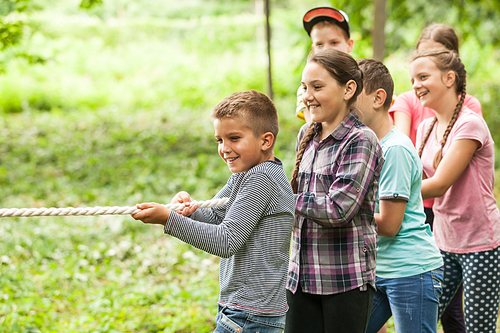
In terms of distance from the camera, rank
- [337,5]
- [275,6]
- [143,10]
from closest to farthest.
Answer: [337,5] → [143,10] → [275,6]

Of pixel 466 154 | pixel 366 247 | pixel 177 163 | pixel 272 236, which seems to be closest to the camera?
pixel 272 236

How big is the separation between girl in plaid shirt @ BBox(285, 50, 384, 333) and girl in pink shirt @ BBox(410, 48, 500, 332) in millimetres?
579

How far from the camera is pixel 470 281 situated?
86.6 inches

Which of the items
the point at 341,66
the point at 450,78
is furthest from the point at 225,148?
the point at 450,78

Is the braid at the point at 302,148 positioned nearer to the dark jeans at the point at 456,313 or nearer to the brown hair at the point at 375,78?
the brown hair at the point at 375,78

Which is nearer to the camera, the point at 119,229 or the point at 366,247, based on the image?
the point at 366,247

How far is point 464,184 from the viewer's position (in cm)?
221

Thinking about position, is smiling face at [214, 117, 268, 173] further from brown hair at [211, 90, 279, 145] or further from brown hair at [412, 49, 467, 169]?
brown hair at [412, 49, 467, 169]

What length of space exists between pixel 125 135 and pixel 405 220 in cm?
746

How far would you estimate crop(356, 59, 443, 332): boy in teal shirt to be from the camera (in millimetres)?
1813

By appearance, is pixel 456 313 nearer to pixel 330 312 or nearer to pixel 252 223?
pixel 330 312

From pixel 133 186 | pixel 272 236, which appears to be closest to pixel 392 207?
pixel 272 236

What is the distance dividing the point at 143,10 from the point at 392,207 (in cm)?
2177

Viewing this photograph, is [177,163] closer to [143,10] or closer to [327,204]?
[327,204]
